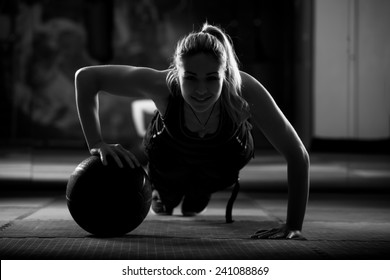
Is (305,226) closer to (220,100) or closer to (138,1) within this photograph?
(220,100)

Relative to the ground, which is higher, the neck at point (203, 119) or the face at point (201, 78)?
the face at point (201, 78)

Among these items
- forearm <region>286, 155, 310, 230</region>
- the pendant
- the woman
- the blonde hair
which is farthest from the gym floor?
the blonde hair

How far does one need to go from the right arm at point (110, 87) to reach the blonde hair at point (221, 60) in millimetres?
82

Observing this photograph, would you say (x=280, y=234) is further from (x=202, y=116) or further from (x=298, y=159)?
(x=202, y=116)

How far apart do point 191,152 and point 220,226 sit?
0.47m

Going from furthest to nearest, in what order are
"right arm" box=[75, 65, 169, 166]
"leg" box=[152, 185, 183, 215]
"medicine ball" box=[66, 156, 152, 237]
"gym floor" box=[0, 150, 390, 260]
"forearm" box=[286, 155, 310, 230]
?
"leg" box=[152, 185, 183, 215] < "right arm" box=[75, 65, 169, 166] < "forearm" box=[286, 155, 310, 230] < "medicine ball" box=[66, 156, 152, 237] < "gym floor" box=[0, 150, 390, 260]

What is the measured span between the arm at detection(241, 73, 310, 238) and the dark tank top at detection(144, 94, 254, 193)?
0.22 metres

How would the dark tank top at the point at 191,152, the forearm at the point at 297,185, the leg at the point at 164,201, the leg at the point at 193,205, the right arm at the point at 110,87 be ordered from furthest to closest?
the leg at the point at 193,205 < the leg at the point at 164,201 < the dark tank top at the point at 191,152 < the right arm at the point at 110,87 < the forearm at the point at 297,185

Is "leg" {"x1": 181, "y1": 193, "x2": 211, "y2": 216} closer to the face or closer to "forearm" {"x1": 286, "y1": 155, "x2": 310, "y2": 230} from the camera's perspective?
"forearm" {"x1": 286, "y1": 155, "x2": 310, "y2": 230}

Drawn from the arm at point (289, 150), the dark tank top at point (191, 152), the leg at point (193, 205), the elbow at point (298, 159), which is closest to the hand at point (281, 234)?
the arm at point (289, 150)

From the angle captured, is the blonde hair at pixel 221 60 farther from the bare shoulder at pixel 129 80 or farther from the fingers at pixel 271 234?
the fingers at pixel 271 234

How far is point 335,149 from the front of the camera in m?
12.8

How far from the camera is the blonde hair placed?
346 cm

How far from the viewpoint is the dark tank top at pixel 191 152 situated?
3.82 meters
